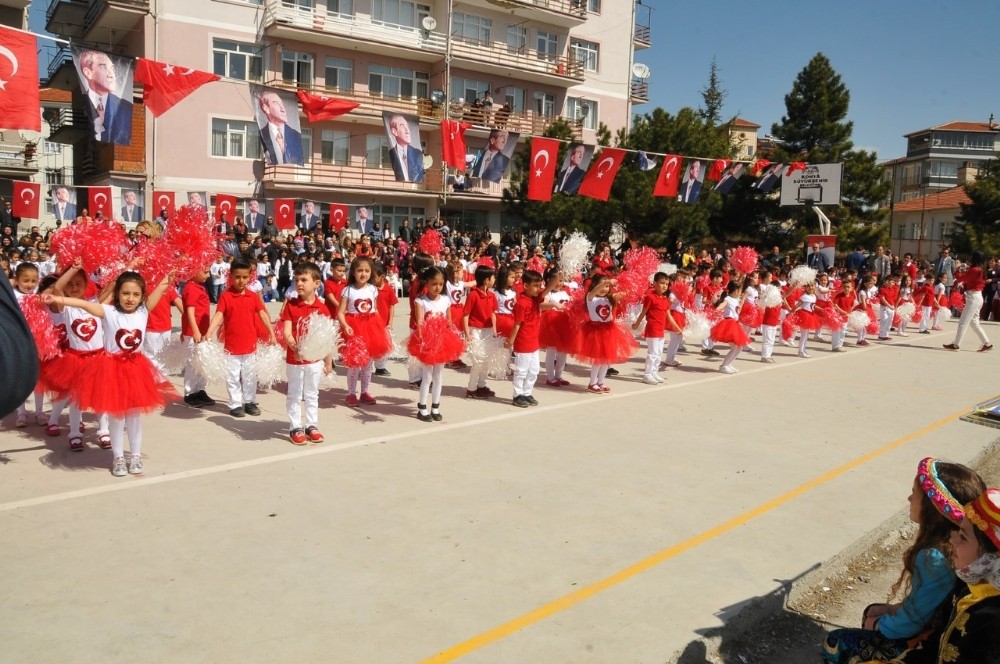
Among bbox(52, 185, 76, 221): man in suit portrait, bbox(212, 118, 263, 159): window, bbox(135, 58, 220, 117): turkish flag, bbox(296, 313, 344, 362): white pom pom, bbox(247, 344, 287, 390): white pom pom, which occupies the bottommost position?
bbox(247, 344, 287, 390): white pom pom

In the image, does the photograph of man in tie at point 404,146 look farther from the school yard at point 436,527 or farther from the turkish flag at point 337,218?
the turkish flag at point 337,218

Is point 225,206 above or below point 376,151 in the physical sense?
below

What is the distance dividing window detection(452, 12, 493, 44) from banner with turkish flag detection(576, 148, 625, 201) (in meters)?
18.5

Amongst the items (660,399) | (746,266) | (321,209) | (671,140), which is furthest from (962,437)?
(321,209)

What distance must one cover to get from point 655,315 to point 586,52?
3153cm

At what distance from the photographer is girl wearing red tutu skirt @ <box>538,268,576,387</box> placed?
10.5 metres

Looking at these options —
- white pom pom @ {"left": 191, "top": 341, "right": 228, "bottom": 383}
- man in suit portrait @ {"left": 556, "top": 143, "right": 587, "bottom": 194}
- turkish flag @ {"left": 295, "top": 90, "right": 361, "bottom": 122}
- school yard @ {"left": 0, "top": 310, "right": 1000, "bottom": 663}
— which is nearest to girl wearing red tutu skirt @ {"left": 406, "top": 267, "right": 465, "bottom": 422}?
school yard @ {"left": 0, "top": 310, "right": 1000, "bottom": 663}

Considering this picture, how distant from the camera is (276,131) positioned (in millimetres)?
Result: 13359

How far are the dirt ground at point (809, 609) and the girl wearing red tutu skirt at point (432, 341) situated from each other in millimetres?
4404

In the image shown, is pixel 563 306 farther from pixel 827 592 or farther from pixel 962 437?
pixel 827 592

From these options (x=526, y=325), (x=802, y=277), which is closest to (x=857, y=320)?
(x=802, y=277)

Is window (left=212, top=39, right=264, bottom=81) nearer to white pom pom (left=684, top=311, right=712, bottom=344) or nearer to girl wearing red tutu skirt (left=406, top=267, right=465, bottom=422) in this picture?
white pom pom (left=684, top=311, right=712, bottom=344)

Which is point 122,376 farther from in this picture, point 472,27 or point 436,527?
point 472,27

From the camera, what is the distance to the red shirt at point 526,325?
9414mm
